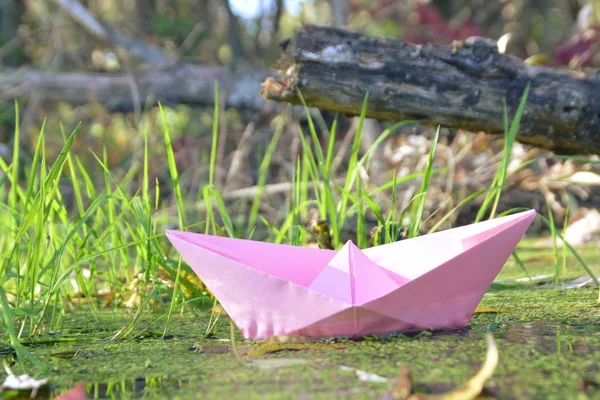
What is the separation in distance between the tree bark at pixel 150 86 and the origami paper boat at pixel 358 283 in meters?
3.07

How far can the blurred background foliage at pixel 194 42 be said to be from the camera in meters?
4.06

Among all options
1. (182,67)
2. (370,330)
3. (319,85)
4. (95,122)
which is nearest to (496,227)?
(370,330)

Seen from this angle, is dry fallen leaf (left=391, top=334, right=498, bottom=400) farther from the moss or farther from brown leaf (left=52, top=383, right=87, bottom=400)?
brown leaf (left=52, top=383, right=87, bottom=400)

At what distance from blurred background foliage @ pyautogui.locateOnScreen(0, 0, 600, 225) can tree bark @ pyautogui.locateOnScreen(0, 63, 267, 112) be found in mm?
105

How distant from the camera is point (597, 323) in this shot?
98 cm

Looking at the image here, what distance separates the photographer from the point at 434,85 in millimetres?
1491

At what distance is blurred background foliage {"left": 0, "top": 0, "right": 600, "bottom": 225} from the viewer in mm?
4062

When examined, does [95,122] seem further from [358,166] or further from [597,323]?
[597,323]

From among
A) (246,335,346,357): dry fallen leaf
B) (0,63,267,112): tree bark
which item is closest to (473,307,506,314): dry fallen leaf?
(246,335,346,357): dry fallen leaf

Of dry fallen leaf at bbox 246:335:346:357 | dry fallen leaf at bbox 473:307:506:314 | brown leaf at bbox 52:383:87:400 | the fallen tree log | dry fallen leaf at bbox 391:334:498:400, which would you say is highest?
the fallen tree log

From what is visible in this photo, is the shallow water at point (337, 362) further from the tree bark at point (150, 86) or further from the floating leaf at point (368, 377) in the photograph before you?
the tree bark at point (150, 86)

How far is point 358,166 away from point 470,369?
755 millimetres

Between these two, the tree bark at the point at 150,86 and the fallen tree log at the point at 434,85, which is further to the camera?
the tree bark at the point at 150,86

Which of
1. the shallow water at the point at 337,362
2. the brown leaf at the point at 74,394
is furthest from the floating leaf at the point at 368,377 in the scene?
the brown leaf at the point at 74,394
